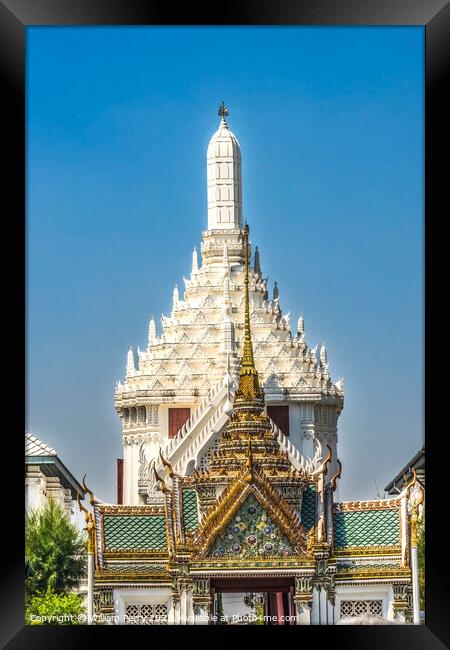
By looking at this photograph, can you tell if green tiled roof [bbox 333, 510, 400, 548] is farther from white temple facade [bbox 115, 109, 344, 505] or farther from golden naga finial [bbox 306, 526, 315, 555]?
white temple facade [bbox 115, 109, 344, 505]

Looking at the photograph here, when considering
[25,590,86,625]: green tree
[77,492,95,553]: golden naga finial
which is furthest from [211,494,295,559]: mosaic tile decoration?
[25,590,86,625]: green tree

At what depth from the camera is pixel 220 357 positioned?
152ft

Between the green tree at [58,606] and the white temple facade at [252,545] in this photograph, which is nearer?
the green tree at [58,606]

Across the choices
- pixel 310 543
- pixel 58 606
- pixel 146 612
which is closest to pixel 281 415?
pixel 58 606

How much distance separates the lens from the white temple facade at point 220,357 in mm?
46469

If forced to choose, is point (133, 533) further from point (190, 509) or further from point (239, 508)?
point (239, 508)

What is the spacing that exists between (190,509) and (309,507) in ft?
4.25

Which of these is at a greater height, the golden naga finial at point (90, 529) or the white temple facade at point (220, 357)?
the white temple facade at point (220, 357)

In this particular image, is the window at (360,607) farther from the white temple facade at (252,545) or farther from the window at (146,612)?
the window at (146,612)

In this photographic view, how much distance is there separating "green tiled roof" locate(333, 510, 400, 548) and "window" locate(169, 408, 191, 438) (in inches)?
875

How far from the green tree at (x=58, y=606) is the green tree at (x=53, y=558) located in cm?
33

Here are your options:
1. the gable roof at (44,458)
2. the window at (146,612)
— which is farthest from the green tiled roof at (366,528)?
the gable roof at (44,458)

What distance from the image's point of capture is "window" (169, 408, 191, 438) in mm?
46812
